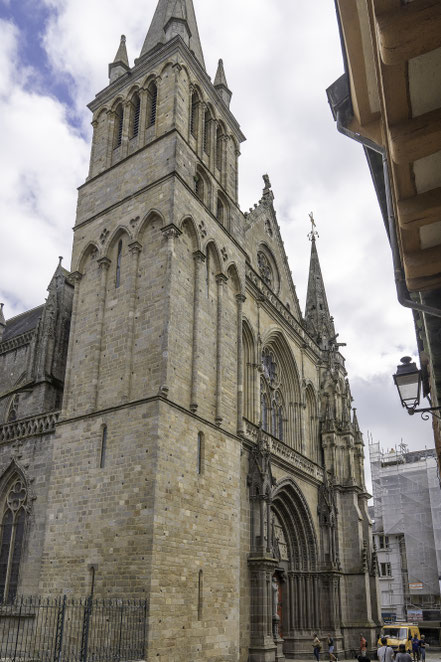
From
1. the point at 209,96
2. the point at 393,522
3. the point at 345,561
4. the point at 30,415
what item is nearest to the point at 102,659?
the point at 30,415

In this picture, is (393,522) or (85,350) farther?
(393,522)

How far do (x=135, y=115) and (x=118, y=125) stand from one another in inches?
36.2

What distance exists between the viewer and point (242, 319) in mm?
22781

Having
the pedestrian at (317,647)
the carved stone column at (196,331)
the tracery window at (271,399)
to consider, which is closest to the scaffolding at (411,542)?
the pedestrian at (317,647)

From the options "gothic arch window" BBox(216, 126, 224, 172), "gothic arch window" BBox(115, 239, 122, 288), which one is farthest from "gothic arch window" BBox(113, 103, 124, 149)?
"gothic arch window" BBox(115, 239, 122, 288)

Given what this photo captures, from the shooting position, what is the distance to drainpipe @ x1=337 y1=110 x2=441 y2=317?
4.95 m

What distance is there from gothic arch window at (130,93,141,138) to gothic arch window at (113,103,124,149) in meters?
0.54

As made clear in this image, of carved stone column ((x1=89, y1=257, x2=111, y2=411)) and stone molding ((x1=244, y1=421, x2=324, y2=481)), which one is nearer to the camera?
carved stone column ((x1=89, y1=257, x2=111, y2=411))

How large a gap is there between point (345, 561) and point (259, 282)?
492 inches

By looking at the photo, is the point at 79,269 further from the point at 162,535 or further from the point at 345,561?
the point at 345,561

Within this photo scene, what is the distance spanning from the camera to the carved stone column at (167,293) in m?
16.4

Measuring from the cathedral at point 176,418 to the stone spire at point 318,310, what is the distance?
412 cm

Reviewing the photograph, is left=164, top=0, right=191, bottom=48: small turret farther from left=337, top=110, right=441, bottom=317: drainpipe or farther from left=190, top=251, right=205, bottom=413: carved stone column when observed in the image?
left=337, top=110, right=441, bottom=317: drainpipe

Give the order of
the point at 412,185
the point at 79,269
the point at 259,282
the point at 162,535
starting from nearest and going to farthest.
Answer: the point at 412,185 < the point at 162,535 < the point at 79,269 < the point at 259,282
